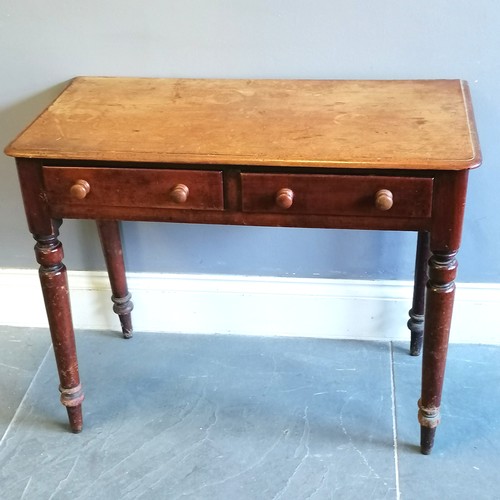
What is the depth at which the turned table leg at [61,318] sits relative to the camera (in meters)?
1.55

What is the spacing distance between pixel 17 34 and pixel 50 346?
83cm

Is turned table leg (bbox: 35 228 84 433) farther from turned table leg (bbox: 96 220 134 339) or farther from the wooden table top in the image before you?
turned table leg (bbox: 96 220 134 339)

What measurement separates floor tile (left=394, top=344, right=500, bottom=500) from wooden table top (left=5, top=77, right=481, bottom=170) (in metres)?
0.73

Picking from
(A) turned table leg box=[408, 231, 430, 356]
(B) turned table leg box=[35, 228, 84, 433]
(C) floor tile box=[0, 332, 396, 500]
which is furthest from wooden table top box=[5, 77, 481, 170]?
(C) floor tile box=[0, 332, 396, 500]

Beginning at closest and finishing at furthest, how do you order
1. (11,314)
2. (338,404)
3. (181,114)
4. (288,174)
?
(288,174)
(181,114)
(338,404)
(11,314)

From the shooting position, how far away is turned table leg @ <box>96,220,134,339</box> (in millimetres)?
1926

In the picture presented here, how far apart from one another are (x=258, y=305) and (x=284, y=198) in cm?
71

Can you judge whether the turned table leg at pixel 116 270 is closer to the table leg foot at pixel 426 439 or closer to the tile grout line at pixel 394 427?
the tile grout line at pixel 394 427

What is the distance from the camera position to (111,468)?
172 cm

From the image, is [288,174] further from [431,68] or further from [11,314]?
[11,314]

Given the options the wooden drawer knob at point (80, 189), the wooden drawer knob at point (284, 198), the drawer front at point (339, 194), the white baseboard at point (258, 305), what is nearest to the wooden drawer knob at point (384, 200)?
the drawer front at point (339, 194)

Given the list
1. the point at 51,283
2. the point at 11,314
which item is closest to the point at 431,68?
the point at 51,283

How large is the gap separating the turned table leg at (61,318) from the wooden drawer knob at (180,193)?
11.1 inches

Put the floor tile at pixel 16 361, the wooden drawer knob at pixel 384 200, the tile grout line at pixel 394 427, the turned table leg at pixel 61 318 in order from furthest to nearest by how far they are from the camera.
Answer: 1. the floor tile at pixel 16 361
2. the tile grout line at pixel 394 427
3. the turned table leg at pixel 61 318
4. the wooden drawer knob at pixel 384 200
